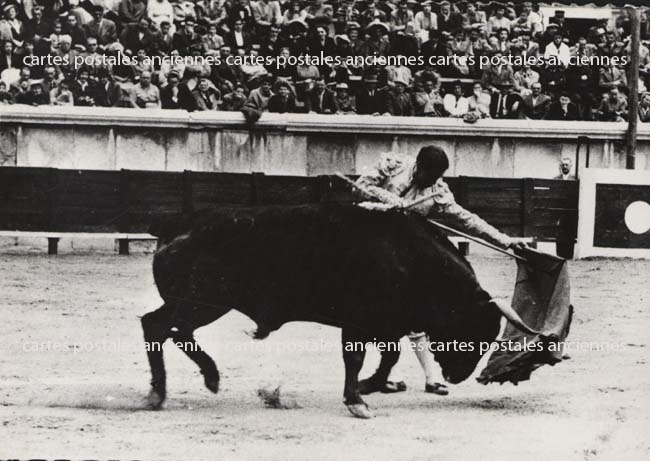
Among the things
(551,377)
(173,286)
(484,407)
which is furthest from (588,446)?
(173,286)

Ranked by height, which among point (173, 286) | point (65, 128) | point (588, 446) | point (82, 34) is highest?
point (82, 34)

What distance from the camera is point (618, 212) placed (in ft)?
41.0

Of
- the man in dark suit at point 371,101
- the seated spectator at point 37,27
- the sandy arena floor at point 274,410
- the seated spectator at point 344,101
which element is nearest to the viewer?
the sandy arena floor at point 274,410

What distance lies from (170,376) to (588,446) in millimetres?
2368

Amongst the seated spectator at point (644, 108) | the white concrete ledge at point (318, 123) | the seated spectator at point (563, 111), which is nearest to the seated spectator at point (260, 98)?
the white concrete ledge at point (318, 123)

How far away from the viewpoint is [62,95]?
1275 centimetres

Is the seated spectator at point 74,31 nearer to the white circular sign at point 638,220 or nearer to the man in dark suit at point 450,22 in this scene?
the man in dark suit at point 450,22

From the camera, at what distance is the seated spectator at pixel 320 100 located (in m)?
13.1

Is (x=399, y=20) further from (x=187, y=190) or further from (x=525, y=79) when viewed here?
(x=187, y=190)

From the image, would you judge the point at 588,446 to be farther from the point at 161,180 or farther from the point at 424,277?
the point at 161,180

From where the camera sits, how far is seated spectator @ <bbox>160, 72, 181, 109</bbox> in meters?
12.7

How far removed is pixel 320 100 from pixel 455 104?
4.91ft

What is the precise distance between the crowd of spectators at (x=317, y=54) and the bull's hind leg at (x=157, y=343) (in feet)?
19.5

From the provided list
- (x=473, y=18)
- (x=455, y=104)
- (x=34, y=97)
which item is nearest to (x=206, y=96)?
(x=34, y=97)
